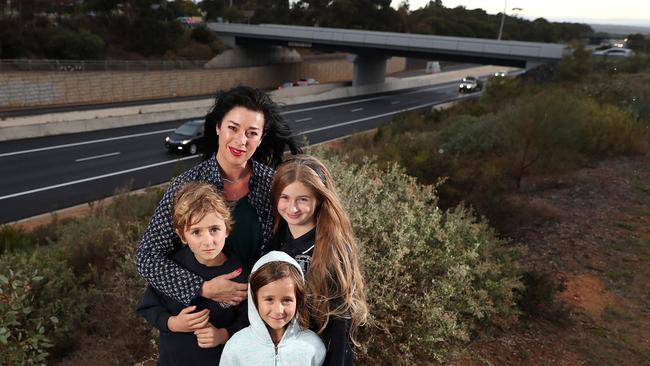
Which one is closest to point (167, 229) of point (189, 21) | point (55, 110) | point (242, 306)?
point (242, 306)

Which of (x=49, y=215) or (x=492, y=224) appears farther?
(x=49, y=215)

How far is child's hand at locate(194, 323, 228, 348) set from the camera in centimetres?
281

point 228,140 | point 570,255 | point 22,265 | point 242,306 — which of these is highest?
point 228,140

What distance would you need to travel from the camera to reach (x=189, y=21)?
5844 centimetres

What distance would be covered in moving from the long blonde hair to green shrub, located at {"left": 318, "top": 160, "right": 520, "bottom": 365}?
180cm

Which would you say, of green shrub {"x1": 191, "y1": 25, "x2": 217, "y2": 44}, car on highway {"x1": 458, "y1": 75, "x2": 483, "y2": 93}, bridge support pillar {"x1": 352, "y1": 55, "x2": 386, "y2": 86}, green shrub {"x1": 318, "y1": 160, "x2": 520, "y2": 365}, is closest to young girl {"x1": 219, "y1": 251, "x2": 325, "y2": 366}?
green shrub {"x1": 318, "y1": 160, "x2": 520, "y2": 365}

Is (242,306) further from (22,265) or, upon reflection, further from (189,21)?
(189,21)

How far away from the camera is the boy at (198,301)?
270 cm

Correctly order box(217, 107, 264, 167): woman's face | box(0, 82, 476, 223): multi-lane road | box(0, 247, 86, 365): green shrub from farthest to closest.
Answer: box(0, 82, 476, 223): multi-lane road
box(0, 247, 86, 365): green shrub
box(217, 107, 264, 167): woman's face

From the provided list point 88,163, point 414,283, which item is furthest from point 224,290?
point 88,163

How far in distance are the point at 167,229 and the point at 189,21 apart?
60.9 metres

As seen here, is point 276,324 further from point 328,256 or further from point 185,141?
point 185,141

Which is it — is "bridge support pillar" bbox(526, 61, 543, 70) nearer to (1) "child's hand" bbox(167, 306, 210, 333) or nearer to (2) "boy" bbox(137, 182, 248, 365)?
(2) "boy" bbox(137, 182, 248, 365)

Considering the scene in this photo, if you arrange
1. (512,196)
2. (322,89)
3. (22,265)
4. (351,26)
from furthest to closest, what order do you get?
(351,26) < (322,89) < (512,196) < (22,265)
